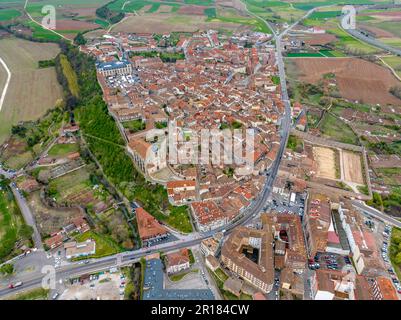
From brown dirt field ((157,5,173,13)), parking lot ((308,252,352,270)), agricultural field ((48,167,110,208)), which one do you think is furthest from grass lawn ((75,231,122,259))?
brown dirt field ((157,5,173,13))

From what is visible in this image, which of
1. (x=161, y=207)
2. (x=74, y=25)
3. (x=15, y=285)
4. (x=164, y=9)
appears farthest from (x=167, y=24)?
(x=15, y=285)

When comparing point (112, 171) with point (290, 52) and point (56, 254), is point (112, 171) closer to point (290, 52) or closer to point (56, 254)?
point (56, 254)

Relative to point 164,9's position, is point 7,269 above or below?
below

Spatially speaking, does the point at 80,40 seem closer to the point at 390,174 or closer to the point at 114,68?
the point at 114,68

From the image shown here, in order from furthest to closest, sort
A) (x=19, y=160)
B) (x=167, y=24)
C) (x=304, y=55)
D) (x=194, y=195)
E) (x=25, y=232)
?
(x=167, y=24), (x=304, y=55), (x=19, y=160), (x=194, y=195), (x=25, y=232)

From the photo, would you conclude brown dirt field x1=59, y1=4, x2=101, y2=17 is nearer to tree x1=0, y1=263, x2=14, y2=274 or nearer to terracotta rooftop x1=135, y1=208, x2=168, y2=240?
terracotta rooftop x1=135, y1=208, x2=168, y2=240

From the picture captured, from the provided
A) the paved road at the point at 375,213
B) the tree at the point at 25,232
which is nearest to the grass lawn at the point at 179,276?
the tree at the point at 25,232

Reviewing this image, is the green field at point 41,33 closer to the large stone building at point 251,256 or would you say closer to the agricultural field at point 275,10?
the agricultural field at point 275,10
